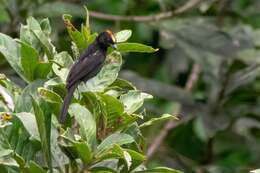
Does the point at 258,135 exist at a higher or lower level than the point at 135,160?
higher

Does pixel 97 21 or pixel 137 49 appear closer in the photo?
pixel 137 49

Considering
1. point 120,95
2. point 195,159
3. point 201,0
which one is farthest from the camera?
point 195,159

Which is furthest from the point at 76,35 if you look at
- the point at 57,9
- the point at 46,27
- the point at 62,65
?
the point at 57,9

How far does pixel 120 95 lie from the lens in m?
2.42

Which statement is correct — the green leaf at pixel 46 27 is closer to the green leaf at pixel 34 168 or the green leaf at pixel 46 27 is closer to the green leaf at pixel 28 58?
the green leaf at pixel 28 58

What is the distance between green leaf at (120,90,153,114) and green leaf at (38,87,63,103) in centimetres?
18

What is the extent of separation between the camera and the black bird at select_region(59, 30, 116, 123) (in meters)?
2.35

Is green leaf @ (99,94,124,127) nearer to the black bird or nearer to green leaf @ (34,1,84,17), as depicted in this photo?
the black bird

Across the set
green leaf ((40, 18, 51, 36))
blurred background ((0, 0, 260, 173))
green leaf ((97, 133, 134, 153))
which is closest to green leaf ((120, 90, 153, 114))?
green leaf ((97, 133, 134, 153))

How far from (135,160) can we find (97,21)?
2955 mm

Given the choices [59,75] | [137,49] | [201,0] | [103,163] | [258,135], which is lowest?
[103,163]

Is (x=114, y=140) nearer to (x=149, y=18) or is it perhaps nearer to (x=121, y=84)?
(x=121, y=84)

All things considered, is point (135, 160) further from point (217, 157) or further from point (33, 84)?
point (217, 157)

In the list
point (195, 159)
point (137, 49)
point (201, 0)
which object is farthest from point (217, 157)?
point (137, 49)
